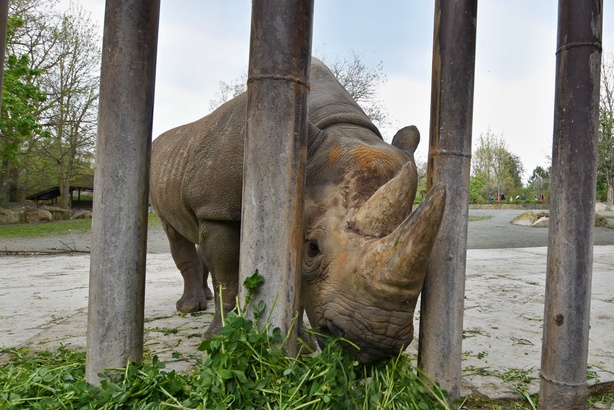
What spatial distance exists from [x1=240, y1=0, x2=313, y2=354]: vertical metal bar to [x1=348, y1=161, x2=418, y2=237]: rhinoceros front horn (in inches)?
12.8

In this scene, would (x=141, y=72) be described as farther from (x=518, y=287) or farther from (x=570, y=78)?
(x=518, y=287)

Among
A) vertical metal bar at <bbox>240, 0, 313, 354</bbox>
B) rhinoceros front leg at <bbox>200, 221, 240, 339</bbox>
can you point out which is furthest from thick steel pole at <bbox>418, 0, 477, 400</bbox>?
rhinoceros front leg at <bbox>200, 221, 240, 339</bbox>

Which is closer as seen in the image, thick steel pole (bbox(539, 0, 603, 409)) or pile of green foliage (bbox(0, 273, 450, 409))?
pile of green foliage (bbox(0, 273, 450, 409))

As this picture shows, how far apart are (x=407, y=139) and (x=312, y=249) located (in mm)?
1153

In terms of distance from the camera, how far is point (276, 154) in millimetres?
2018

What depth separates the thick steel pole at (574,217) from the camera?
225cm

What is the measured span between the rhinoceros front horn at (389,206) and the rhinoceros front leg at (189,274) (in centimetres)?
295

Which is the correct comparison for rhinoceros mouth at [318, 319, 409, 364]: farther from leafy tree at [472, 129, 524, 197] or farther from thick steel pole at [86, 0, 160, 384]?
leafy tree at [472, 129, 524, 197]

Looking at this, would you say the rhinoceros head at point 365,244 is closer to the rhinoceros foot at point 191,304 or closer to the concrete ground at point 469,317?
the concrete ground at point 469,317

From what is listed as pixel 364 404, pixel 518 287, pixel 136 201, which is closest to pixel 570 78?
pixel 364 404

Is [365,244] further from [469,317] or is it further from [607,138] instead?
[607,138]

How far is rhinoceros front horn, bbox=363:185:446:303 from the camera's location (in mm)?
1775

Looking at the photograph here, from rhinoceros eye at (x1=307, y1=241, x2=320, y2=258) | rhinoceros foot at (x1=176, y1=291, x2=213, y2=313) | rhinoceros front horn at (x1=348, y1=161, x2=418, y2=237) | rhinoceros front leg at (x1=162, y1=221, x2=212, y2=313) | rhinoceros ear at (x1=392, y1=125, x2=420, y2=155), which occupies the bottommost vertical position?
rhinoceros foot at (x1=176, y1=291, x2=213, y2=313)

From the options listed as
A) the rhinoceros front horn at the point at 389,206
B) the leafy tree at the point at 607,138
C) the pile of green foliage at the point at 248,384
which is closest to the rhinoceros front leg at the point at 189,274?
the pile of green foliage at the point at 248,384
